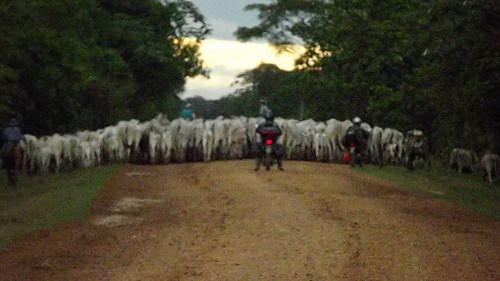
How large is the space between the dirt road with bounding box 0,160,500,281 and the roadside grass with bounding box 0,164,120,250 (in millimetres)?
377

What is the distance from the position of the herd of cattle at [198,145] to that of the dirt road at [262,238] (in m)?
7.24

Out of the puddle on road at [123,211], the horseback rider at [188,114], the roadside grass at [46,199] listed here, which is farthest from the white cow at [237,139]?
the puddle on road at [123,211]

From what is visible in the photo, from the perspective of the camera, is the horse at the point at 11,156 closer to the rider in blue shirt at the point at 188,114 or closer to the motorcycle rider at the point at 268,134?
the motorcycle rider at the point at 268,134

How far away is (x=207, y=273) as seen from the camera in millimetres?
10844

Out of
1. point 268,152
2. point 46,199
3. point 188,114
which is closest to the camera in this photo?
point 46,199

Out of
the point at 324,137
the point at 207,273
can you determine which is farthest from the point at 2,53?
the point at 207,273

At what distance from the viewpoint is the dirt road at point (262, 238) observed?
11.2 meters

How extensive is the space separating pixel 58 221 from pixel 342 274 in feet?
20.4

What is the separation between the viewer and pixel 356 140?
98.8ft

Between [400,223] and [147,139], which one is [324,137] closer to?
[147,139]

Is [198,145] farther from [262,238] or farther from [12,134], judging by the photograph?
[262,238]

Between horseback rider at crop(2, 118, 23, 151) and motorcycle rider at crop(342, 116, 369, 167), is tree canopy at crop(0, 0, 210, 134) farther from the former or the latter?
motorcycle rider at crop(342, 116, 369, 167)

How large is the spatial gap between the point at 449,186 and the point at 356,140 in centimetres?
510

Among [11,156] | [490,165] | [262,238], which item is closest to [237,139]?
[490,165]
